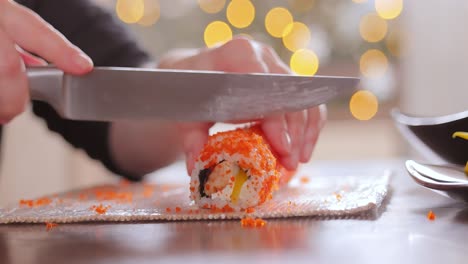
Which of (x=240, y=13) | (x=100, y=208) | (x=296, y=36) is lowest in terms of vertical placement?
(x=100, y=208)

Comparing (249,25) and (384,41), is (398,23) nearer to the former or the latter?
(384,41)

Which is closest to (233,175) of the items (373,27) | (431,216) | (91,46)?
(431,216)

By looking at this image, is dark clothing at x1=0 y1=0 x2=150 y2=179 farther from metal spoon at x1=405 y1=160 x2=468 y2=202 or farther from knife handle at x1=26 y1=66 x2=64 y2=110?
metal spoon at x1=405 y1=160 x2=468 y2=202

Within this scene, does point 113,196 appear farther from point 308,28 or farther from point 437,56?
point 308,28

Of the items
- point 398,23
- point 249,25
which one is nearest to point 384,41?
point 398,23

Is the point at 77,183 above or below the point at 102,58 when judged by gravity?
below

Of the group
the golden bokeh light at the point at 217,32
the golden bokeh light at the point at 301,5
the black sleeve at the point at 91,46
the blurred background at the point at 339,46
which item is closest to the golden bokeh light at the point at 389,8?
the blurred background at the point at 339,46
